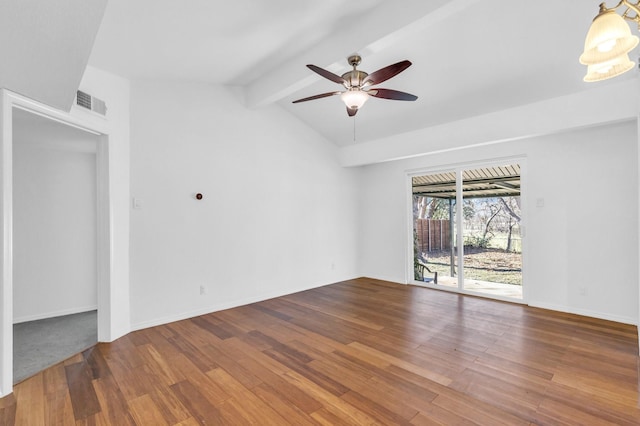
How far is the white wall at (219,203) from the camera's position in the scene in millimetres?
3697

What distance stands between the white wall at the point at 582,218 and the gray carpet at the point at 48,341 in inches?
222

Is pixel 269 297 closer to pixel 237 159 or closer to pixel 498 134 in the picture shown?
pixel 237 159

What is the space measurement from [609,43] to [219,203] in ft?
13.3

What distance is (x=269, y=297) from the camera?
491 cm

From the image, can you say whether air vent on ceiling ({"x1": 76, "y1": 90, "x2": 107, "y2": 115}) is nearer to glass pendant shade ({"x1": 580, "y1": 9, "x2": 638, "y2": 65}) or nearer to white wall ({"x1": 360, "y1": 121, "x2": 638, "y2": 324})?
glass pendant shade ({"x1": 580, "y1": 9, "x2": 638, "y2": 65})

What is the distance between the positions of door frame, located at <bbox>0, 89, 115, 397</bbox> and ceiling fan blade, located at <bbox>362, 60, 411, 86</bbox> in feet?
9.01

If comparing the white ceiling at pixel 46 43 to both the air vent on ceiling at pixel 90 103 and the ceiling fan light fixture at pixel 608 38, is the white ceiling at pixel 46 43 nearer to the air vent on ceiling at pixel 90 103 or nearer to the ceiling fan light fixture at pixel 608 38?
the air vent on ceiling at pixel 90 103

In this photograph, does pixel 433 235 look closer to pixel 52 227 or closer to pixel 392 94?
pixel 392 94

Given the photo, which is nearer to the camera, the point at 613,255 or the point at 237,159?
the point at 613,255

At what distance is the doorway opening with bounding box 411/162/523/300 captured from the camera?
4.68 metres

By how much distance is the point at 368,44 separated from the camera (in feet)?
9.34

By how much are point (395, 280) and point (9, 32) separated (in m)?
5.83

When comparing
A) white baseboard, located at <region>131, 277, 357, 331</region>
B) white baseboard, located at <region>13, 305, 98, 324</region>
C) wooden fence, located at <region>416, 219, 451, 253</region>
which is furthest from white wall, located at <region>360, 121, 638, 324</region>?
white baseboard, located at <region>13, 305, 98, 324</region>

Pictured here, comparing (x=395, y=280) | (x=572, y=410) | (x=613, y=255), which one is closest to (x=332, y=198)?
(x=395, y=280)
